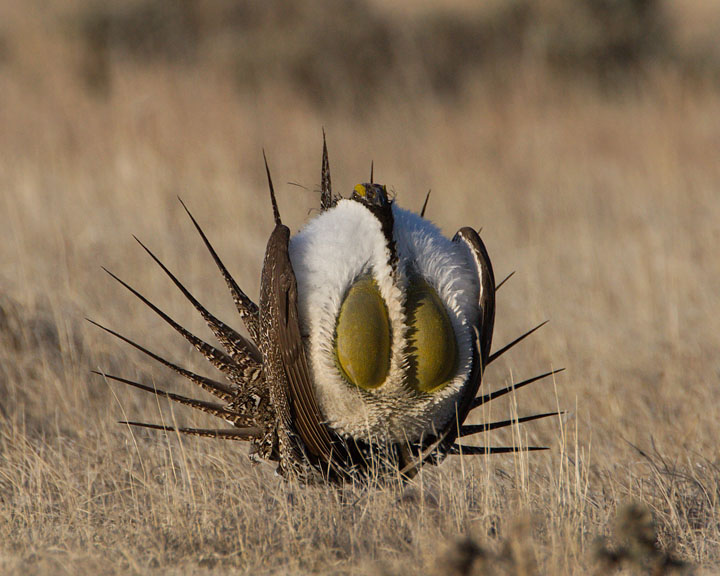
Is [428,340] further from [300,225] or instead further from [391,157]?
[391,157]

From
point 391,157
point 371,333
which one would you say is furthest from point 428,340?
point 391,157

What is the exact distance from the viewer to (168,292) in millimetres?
5320

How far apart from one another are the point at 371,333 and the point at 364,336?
0.06 ft

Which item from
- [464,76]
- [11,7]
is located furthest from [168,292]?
[11,7]

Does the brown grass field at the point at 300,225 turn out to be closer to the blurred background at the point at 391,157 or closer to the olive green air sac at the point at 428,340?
the blurred background at the point at 391,157

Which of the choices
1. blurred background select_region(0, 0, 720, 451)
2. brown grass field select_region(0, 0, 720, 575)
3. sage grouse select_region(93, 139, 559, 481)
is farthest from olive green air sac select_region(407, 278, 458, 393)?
blurred background select_region(0, 0, 720, 451)

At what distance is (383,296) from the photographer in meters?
2.44

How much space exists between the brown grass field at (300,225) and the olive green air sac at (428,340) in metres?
0.33

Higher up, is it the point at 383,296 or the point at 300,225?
the point at 300,225

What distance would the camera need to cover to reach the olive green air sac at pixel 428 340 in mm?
2430

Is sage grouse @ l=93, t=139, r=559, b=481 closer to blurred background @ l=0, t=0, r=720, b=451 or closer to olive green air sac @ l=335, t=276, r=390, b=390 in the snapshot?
olive green air sac @ l=335, t=276, r=390, b=390

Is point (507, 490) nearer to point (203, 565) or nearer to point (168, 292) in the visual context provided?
point (203, 565)

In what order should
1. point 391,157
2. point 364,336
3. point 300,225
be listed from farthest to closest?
point 391,157 → point 300,225 → point 364,336

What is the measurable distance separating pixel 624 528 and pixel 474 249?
829mm
